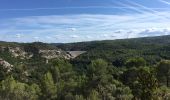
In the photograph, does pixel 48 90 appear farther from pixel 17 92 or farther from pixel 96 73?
pixel 96 73

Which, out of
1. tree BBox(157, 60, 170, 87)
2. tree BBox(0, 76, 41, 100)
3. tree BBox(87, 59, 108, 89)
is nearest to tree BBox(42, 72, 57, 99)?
tree BBox(0, 76, 41, 100)

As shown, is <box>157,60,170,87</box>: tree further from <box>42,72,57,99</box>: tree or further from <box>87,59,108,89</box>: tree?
Result: <box>42,72,57,99</box>: tree

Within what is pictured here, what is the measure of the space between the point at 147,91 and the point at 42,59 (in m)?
160

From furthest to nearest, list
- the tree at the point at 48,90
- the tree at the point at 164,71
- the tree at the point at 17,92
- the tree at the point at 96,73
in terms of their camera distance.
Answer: the tree at the point at 164,71 < the tree at the point at 48,90 < the tree at the point at 96,73 < the tree at the point at 17,92

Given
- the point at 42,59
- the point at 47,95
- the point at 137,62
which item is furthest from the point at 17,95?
the point at 42,59

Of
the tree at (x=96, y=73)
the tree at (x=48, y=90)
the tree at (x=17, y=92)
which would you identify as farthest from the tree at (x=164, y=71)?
the tree at (x=17, y=92)

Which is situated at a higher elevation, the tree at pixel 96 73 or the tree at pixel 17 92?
the tree at pixel 96 73

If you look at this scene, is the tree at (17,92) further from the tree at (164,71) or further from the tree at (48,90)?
the tree at (164,71)

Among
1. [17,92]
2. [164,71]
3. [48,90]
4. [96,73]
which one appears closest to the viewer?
[17,92]

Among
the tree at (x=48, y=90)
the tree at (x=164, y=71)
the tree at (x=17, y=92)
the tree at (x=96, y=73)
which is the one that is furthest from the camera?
the tree at (x=164, y=71)

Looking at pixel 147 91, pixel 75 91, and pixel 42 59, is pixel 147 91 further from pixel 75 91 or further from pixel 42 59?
pixel 42 59

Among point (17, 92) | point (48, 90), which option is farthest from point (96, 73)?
point (17, 92)

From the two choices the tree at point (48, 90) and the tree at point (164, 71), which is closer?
the tree at point (48, 90)

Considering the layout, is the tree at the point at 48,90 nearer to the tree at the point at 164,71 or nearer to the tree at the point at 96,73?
the tree at the point at 96,73
